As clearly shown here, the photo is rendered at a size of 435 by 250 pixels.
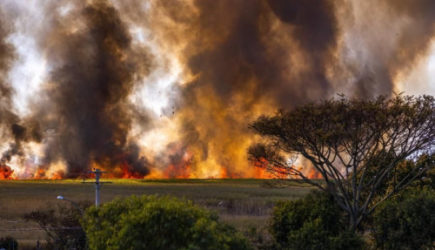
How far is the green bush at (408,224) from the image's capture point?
Result: 26.9 meters

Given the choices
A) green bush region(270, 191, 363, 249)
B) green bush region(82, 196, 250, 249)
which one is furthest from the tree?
green bush region(82, 196, 250, 249)

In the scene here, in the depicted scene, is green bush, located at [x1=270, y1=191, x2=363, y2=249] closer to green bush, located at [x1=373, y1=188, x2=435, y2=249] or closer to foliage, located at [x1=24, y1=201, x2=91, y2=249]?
green bush, located at [x1=373, y1=188, x2=435, y2=249]

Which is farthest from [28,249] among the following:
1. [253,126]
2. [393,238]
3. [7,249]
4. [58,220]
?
[393,238]

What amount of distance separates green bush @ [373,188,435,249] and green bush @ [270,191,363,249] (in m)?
2.08

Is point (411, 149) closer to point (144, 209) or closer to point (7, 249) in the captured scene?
point (144, 209)

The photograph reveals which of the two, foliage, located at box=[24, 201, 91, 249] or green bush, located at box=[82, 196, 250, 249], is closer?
green bush, located at box=[82, 196, 250, 249]

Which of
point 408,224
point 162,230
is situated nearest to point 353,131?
point 408,224

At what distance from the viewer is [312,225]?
90.8ft

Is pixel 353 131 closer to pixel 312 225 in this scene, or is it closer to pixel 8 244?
pixel 312 225

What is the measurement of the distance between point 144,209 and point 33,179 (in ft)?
581

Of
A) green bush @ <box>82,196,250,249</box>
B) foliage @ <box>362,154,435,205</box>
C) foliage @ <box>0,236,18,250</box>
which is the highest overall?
foliage @ <box>362,154,435,205</box>

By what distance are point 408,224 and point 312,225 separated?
5.26 meters

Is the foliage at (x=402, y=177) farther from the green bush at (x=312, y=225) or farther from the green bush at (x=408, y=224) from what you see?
the green bush at (x=312, y=225)

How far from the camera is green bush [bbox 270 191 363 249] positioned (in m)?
27.1
